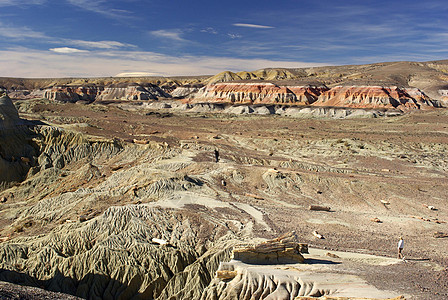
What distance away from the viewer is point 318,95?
99.9 metres

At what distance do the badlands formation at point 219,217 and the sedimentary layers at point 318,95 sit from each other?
35.6 metres

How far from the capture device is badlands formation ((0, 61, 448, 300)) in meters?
14.3

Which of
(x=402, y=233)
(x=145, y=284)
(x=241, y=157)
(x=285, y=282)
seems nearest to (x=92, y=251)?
(x=145, y=284)

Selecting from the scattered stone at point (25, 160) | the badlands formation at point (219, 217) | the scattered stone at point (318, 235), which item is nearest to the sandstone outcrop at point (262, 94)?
the badlands formation at point (219, 217)

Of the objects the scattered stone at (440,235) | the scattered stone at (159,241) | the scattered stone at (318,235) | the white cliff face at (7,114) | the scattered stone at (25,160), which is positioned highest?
the white cliff face at (7,114)

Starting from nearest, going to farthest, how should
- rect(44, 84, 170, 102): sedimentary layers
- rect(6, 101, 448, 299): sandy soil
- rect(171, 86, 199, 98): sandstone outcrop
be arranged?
rect(6, 101, 448, 299): sandy soil, rect(44, 84, 170, 102): sedimentary layers, rect(171, 86, 199, 98): sandstone outcrop

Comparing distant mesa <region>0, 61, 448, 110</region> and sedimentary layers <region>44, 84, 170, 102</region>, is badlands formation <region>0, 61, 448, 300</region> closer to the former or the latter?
distant mesa <region>0, 61, 448, 110</region>

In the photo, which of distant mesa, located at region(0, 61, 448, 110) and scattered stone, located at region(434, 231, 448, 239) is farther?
distant mesa, located at region(0, 61, 448, 110)

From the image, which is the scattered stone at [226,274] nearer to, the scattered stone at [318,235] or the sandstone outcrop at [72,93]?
the scattered stone at [318,235]

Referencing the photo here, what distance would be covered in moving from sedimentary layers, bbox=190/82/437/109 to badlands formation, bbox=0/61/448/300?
35581 millimetres

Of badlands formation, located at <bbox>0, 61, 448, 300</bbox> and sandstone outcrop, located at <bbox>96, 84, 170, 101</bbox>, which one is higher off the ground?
sandstone outcrop, located at <bbox>96, 84, 170, 101</bbox>

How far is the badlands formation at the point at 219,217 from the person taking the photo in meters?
14.3

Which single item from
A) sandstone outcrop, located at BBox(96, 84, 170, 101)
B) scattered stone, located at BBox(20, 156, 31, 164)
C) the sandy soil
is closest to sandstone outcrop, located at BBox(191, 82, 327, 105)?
sandstone outcrop, located at BBox(96, 84, 170, 101)

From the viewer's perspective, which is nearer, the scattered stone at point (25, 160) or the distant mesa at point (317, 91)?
the scattered stone at point (25, 160)
